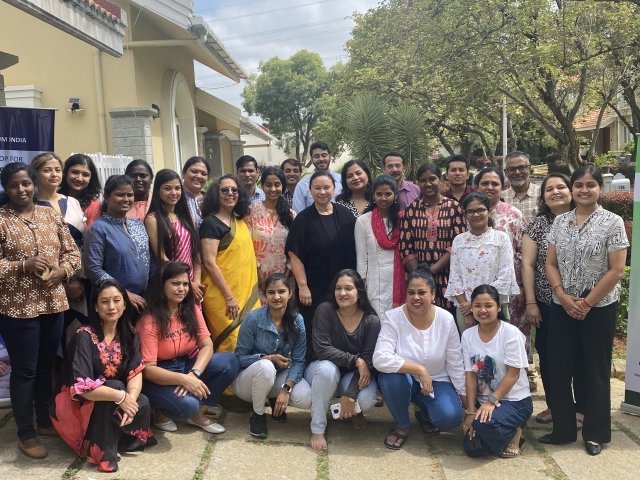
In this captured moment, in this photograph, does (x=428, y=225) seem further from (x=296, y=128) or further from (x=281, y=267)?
(x=296, y=128)

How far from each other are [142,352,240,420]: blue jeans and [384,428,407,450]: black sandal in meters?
Result: 1.07

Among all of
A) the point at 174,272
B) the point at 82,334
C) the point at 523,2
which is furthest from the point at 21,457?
the point at 523,2

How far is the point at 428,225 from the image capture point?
13.5 ft

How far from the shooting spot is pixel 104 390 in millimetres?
3145

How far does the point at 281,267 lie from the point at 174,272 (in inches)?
41.6

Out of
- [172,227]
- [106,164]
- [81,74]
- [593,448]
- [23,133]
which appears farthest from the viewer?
[81,74]

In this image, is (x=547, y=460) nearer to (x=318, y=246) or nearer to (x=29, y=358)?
(x=318, y=246)

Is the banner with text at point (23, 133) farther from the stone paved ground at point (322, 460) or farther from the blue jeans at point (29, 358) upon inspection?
the stone paved ground at point (322, 460)

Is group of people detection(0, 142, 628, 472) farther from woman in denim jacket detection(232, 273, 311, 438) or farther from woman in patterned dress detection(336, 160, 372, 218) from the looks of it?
woman in patterned dress detection(336, 160, 372, 218)

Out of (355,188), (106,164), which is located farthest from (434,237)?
(106,164)

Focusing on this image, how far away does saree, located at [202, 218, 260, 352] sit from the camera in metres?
4.09

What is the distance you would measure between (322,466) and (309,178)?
8.96ft

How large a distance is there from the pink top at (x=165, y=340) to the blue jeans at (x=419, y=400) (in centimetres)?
124

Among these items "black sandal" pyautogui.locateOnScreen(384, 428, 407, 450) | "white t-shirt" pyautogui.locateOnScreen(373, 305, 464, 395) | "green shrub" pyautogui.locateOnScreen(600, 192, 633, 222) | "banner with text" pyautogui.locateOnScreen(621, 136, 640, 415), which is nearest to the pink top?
"white t-shirt" pyautogui.locateOnScreen(373, 305, 464, 395)
